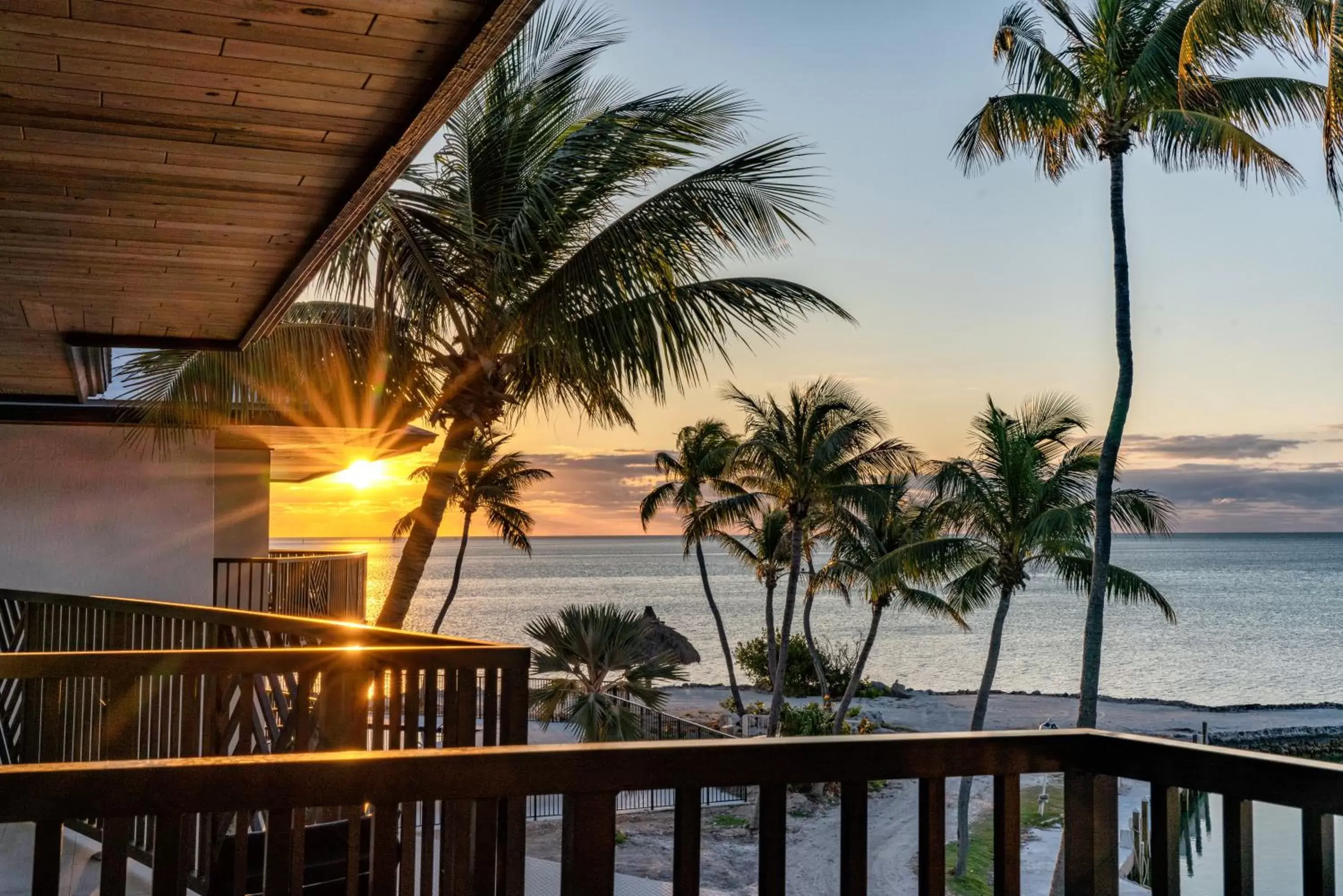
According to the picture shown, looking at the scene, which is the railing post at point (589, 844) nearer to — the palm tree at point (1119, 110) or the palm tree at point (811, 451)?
the palm tree at point (1119, 110)

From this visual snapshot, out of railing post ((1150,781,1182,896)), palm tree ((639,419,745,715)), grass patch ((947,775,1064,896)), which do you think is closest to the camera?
railing post ((1150,781,1182,896))

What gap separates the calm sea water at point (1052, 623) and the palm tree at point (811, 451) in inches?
1032

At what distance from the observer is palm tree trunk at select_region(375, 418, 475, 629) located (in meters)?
10.3

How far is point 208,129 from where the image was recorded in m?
3.37

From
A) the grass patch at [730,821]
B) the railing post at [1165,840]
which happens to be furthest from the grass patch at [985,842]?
the railing post at [1165,840]

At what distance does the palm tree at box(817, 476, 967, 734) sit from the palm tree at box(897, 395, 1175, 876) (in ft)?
5.50

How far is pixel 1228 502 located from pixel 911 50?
2468 inches

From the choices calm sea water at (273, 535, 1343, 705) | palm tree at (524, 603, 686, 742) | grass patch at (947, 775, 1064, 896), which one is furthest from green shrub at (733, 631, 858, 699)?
palm tree at (524, 603, 686, 742)

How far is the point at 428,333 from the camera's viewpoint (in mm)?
10414

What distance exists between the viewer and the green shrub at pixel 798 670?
41.6 m

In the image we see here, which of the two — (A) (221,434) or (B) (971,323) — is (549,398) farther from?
(B) (971,323)

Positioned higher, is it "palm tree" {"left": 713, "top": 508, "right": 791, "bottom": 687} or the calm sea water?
"palm tree" {"left": 713, "top": 508, "right": 791, "bottom": 687}

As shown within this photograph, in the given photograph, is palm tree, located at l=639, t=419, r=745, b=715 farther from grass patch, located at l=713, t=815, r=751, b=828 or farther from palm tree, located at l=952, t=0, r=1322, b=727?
palm tree, located at l=952, t=0, r=1322, b=727

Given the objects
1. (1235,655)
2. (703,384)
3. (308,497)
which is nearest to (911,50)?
(703,384)
